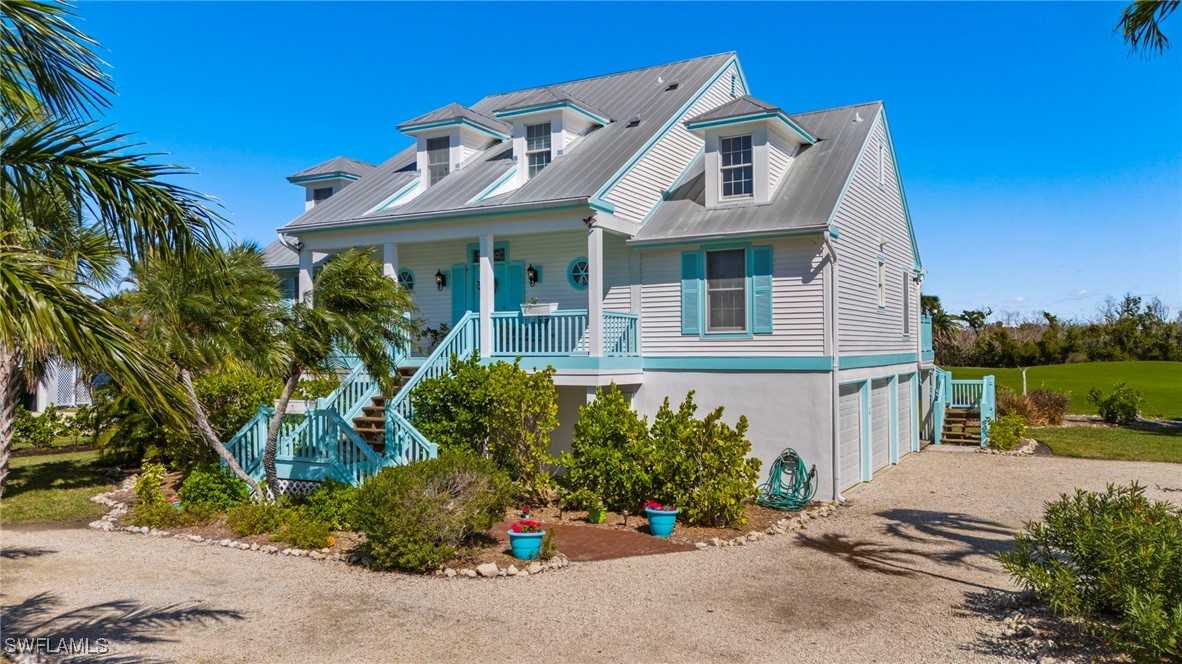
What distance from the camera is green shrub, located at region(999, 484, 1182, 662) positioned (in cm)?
654

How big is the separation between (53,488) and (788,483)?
13958mm

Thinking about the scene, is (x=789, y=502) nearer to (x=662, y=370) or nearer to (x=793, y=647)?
(x=662, y=370)

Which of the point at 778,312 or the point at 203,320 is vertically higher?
the point at 778,312

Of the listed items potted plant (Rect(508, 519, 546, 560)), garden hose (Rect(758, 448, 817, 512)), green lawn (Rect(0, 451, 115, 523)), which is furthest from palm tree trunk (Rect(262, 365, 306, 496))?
garden hose (Rect(758, 448, 817, 512))

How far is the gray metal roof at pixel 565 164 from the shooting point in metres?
17.0

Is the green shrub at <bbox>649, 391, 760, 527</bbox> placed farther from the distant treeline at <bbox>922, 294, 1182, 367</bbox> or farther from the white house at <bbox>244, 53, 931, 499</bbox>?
the distant treeline at <bbox>922, 294, 1182, 367</bbox>

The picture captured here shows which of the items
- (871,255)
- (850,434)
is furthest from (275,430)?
(871,255)

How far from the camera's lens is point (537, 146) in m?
19.0

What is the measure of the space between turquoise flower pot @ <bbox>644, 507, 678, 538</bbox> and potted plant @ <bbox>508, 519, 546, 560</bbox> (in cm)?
219

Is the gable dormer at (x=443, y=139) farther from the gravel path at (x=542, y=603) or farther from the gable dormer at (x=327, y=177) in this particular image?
the gravel path at (x=542, y=603)

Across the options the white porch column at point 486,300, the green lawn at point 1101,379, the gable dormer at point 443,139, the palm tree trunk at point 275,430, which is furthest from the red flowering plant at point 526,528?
the green lawn at point 1101,379

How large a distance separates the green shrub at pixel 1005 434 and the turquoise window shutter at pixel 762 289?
1019 cm

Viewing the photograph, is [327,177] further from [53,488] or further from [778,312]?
[778,312]

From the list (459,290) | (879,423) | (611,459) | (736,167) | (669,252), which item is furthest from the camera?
(459,290)
